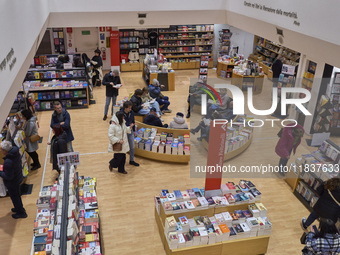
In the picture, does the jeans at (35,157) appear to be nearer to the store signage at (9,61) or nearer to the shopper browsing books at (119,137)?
the shopper browsing books at (119,137)

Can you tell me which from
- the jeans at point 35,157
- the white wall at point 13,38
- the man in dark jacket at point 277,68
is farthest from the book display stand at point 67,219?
the man in dark jacket at point 277,68

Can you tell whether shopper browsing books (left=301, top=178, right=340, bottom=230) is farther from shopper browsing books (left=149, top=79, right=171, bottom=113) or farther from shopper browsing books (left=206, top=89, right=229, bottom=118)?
shopper browsing books (left=149, top=79, right=171, bottom=113)

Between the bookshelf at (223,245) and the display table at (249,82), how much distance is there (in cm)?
827

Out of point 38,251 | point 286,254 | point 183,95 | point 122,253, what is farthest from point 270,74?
point 38,251

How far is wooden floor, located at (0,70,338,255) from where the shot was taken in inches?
215

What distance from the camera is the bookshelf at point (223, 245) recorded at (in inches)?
197

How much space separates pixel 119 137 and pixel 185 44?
1031cm

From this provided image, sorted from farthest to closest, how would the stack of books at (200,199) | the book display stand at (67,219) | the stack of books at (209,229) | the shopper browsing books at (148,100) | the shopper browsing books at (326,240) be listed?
1. the shopper browsing books at (148,100)
2. the stack of books at (200,199)
3. the stack of books at (209,229)
4. the shopper browsing books at (326,240)
5. the book display stand at (67,219)

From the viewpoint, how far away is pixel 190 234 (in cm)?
502

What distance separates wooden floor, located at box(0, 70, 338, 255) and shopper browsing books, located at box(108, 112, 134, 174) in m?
0.33

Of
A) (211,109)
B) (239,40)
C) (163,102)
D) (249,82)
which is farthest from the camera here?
(239,40)

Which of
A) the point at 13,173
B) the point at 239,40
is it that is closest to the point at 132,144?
the point at 13,173

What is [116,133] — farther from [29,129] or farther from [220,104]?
[220,104]

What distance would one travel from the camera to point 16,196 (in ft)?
18.7
